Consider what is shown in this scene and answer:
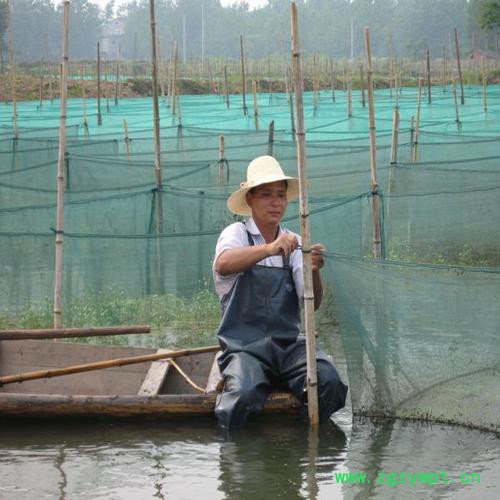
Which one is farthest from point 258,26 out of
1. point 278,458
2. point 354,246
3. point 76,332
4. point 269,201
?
point 278,458

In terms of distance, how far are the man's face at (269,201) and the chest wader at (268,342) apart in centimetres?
14

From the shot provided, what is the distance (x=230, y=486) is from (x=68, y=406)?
1040 millimetres

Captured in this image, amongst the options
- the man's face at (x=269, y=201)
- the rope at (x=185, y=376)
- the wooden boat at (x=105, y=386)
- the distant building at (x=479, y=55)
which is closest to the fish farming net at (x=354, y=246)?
the man's face at (x=269, y=201)

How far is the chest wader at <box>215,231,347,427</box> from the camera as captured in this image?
216 inches

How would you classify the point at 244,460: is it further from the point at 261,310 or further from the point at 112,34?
the point at 112,34

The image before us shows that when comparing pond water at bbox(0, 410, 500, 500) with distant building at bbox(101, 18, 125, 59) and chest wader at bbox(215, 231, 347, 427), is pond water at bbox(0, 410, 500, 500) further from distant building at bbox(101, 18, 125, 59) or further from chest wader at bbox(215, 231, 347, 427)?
distant building at bbox(101, 18, 125, 59)

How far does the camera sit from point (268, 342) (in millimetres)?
5590

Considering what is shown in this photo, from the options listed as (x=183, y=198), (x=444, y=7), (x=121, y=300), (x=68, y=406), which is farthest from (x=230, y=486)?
(x=444, y=7)

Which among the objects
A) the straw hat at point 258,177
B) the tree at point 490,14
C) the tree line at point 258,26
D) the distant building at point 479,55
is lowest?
the straw hat at point 258,177

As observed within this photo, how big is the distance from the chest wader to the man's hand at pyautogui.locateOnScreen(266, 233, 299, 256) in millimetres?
271

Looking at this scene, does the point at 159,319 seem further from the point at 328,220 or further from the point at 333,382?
the point at 333,382

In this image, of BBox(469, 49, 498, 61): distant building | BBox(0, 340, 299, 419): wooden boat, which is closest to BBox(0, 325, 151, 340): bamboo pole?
BBox(0, 340, 299, 419): wooden boat

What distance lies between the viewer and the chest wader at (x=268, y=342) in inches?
216

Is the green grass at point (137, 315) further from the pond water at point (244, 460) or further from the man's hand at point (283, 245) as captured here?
the man's hand at point (283, 245)
